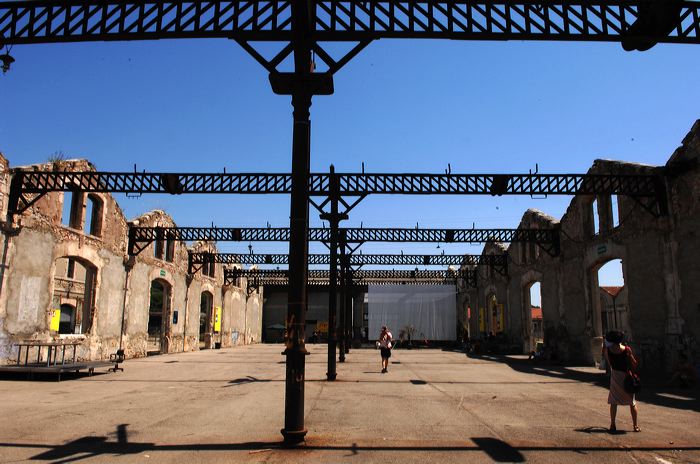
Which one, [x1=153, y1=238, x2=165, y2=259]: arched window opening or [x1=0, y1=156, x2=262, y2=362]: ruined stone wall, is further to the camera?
[x1=153, y1=238, x2=165, y2=259]: arched window opening

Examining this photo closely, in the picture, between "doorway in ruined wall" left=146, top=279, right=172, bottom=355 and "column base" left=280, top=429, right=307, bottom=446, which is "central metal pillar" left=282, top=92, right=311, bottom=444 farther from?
"doorway in ruined wall" left=146, top=279, right=172, bottom=355

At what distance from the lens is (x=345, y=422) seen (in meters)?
8.33

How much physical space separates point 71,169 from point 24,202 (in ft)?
9.03

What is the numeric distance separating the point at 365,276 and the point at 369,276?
37 cm

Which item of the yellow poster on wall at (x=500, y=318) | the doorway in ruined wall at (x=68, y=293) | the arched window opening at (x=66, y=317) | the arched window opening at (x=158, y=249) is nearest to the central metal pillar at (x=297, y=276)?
the arched window opening at (x=158, y=249)

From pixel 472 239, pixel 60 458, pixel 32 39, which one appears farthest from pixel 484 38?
pixel 472 239

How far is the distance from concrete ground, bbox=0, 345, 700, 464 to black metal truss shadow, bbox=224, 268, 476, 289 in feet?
80.4

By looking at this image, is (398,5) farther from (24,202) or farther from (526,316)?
(526,316)

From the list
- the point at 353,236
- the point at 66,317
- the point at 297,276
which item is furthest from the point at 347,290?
the point at 66,317

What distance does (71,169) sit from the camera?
62.9 ft

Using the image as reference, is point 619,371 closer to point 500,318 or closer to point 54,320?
point 54,320

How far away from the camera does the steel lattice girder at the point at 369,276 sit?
40.6 m

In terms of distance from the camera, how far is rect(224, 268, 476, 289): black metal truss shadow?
40.5m

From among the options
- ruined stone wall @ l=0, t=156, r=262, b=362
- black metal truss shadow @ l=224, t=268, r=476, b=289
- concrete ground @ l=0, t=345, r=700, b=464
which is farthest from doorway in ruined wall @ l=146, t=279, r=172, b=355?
concrete ground @ l=0, t=345, r=700, b=464
